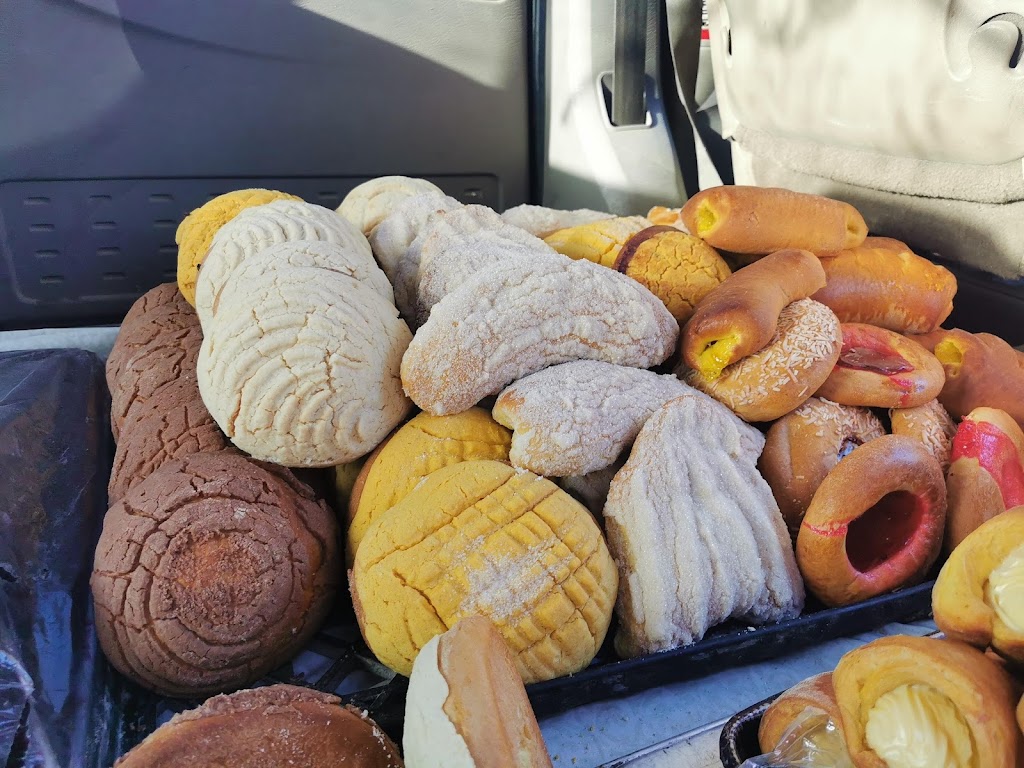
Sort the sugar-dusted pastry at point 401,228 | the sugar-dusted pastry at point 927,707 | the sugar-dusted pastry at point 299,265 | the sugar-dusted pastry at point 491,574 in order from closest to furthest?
the sugar-dusted pastry at point 927,707
the sugar-dusted pastry at point 491,574
the sugar-dusted pastry at point 299,265
the sugar-dusted pastry at point 401,228

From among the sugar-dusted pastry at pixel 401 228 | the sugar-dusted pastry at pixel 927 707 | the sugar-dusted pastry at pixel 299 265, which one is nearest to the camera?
the sugar-dusted pastry at pixel 927 707

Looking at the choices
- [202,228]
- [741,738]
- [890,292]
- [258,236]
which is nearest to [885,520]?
[890,292]

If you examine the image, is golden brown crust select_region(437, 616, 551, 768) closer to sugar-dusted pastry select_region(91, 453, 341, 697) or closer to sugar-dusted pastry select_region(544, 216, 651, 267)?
sugar-dusted pastry select_region(91, 453, 341, 697)

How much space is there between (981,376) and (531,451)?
2.47 feet

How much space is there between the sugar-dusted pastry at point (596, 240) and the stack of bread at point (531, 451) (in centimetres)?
10

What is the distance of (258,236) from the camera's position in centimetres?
107

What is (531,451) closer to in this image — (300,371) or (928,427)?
(300,371)

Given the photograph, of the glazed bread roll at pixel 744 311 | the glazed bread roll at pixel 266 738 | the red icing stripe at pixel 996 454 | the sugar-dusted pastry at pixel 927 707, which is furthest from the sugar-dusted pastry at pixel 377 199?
the sugar-dusted pastry at pixel 927 707

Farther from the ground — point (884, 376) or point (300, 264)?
point (300, 264)

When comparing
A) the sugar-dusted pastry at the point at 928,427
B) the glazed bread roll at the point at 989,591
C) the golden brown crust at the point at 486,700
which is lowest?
the sugar-dusted pastry at the point at 928,427

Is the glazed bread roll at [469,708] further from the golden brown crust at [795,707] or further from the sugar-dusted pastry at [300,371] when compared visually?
the sugar-dusted pastry at [300,371]

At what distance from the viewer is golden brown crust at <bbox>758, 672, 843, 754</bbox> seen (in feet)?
1.77

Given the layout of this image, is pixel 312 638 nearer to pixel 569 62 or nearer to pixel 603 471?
pixel 603 471

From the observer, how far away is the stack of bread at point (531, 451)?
807 millimetres
